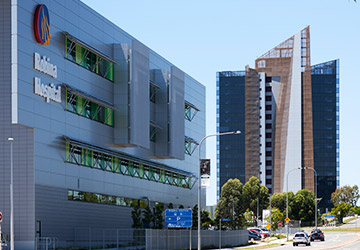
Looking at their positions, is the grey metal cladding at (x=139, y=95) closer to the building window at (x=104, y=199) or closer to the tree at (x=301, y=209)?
the building window at (x=104, y=199)

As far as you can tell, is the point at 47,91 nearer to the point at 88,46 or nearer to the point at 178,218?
the point at 88,46

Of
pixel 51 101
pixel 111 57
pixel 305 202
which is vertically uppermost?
pixel 111 57

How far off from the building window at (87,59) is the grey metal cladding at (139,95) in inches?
90.5

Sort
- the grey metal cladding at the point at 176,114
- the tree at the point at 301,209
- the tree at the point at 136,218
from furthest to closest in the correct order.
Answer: the tree at the point at 301,209 < the grey metal cladding at the point at 176,114 < the tree at the point at 136,218

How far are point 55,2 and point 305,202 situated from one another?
136 m

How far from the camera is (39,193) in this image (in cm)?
5306

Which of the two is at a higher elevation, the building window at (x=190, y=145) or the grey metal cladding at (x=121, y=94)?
the grey metal cladding at (x=121, y=94)

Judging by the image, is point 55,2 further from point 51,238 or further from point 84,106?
point 51,238

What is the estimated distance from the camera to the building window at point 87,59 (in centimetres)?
5978

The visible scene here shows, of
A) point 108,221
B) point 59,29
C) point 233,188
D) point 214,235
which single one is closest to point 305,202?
point 233,188

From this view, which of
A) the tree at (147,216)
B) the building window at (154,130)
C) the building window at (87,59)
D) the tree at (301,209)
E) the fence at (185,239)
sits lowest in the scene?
the tree at (301,209)

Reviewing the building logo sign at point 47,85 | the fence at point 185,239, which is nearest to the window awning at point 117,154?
the building logo sign at point 47,85

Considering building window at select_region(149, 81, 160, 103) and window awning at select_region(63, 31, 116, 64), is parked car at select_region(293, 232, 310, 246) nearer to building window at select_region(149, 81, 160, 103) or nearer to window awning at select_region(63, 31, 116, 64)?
building window at select_region(149, 81, 160, 103)

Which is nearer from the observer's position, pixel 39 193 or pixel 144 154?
pixel 39 193
